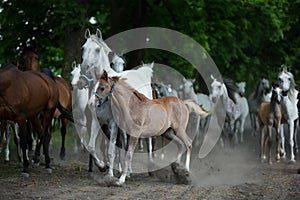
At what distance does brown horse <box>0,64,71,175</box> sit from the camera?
34.6 feet

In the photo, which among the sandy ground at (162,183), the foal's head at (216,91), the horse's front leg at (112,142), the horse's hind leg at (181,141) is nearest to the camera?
the sandy ground at (162,183)

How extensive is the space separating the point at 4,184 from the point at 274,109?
8.29 m

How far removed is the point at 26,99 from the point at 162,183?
322cm

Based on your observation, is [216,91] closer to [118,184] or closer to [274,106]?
[274,106]

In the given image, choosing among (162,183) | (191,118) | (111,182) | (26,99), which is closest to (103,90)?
(111,182)

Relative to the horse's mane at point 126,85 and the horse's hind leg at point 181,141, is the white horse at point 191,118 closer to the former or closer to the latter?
the horse's hind leg at point 181,141

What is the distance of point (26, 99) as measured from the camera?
1096cm

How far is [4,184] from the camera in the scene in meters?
9.98

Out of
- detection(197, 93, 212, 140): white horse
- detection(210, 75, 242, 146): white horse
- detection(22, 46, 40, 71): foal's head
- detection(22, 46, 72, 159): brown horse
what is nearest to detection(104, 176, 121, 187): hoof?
detection(22, 46, 72, 159): brown horse

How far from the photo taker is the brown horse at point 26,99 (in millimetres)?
10531

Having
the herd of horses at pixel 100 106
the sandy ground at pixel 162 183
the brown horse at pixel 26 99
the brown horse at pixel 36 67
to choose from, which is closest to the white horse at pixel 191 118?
the sandy ground at pixel 162 183

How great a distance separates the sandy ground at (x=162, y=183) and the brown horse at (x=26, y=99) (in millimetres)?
770

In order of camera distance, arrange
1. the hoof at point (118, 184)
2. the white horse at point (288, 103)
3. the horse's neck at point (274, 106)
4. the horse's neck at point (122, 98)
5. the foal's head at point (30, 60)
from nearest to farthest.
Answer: the hoof at point (118, 184)
the horse's neck at point (122, 98)
the foal's head at point (30, 60)
the horse's neck at point (274, 106)
the white horse at point (288, 103)

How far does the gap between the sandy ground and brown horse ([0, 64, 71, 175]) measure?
0.77 meters
